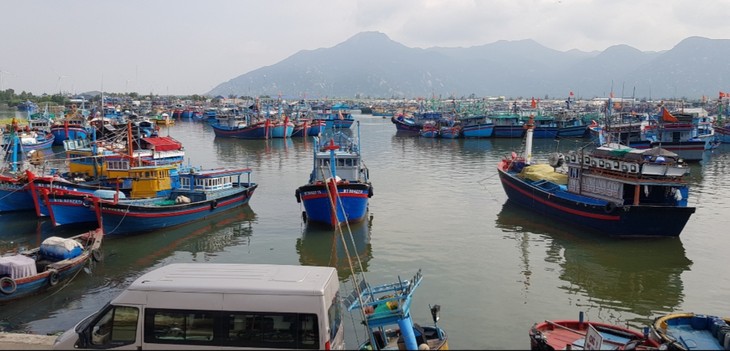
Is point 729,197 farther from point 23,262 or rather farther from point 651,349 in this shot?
point 23,262

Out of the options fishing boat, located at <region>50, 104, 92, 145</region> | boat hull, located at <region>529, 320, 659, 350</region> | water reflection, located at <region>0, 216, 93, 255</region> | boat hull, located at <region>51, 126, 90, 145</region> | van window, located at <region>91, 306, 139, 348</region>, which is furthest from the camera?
boat hull, located at <region>51, 126, 90, 145</region>

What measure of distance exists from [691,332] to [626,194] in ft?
44.6

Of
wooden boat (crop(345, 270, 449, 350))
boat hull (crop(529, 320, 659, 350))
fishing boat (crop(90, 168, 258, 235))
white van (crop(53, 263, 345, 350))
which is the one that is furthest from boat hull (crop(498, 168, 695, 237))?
white van (crop(53, 263, 345, 350))

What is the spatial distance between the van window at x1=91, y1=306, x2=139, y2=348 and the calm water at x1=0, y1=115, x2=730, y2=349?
664 cm

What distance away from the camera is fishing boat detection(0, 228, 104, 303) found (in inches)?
712

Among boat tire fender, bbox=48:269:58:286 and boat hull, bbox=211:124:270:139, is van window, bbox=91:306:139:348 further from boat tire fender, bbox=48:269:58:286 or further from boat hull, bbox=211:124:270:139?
boat hull, bbox=211:124:270:139

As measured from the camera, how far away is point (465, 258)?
24047mm

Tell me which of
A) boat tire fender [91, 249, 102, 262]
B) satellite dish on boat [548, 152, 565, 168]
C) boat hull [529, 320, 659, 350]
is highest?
satellite dish on boat [548, 152, 565, 168]

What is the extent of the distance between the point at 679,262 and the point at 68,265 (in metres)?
24.2

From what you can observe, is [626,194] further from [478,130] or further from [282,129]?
[282,129]

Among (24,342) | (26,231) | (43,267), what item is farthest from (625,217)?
(26,231)

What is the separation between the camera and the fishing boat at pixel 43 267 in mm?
18078

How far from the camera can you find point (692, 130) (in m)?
59.0

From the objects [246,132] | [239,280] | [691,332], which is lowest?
[691,332]
